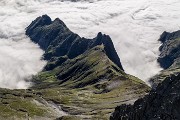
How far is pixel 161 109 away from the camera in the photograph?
12256cm

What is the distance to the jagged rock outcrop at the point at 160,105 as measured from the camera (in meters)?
115

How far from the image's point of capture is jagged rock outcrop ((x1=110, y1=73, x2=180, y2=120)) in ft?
377

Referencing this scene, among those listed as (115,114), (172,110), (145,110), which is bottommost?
(115,114)

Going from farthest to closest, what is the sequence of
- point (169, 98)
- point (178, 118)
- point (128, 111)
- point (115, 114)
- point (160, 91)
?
point (115, 114) → point (128, 111) → point (160, 91) → point (169, 98) → point (178, 118)

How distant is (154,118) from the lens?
124000mm

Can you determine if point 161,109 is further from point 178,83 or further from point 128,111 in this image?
point 128,111

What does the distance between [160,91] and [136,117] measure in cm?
1161

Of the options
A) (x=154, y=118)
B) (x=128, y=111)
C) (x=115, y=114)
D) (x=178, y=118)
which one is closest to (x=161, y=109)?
(x=154, y=118)

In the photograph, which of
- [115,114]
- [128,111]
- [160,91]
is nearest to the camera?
[160,91]

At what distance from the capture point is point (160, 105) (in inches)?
4966

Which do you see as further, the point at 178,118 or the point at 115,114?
the point at 115,114

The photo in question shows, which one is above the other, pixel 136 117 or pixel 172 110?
pixel 172 110

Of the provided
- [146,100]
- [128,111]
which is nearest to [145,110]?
[146,100]

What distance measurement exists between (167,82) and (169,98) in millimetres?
13458
